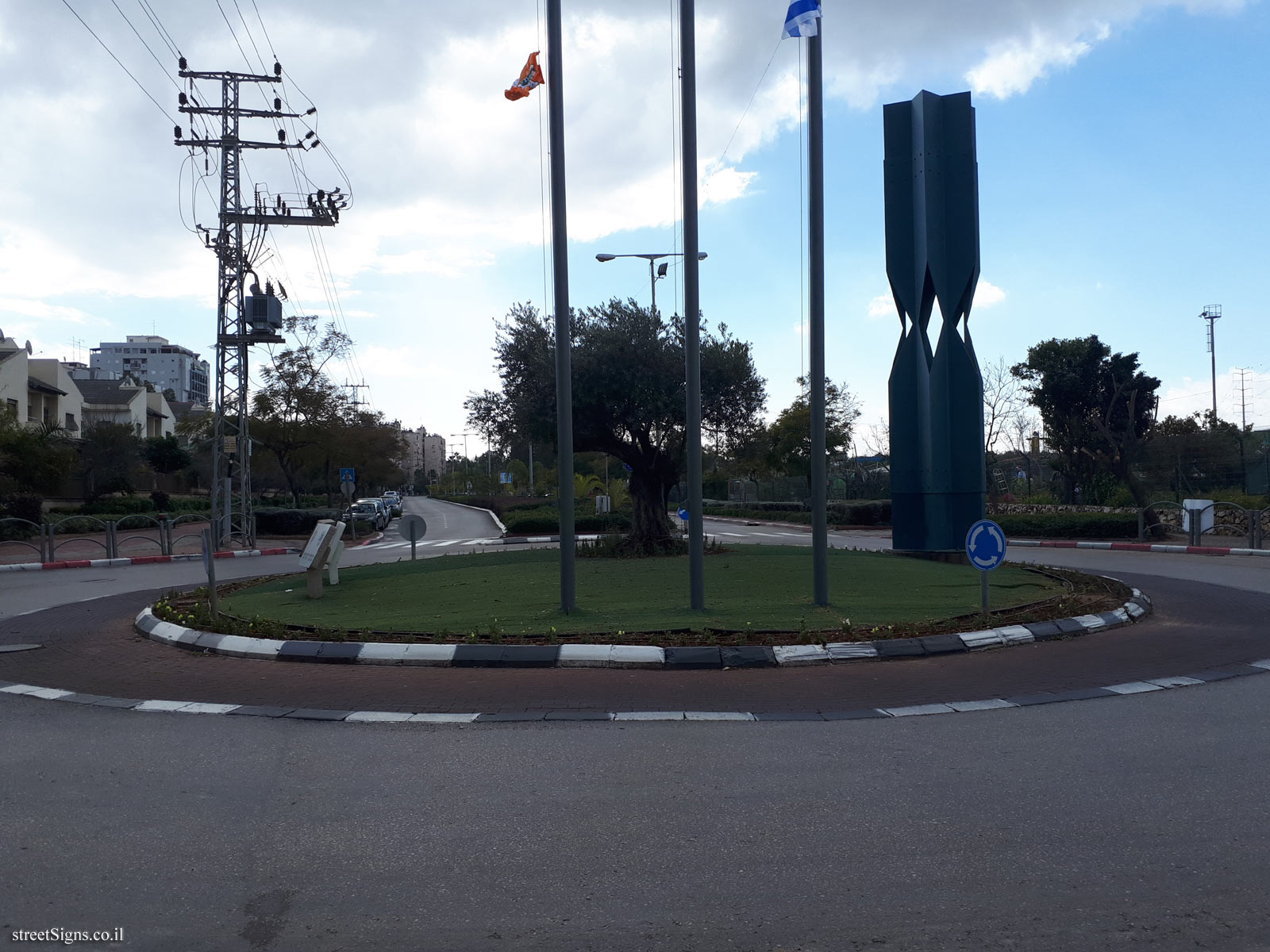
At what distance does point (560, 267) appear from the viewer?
11188mm

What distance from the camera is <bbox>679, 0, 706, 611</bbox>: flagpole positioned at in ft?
35.9

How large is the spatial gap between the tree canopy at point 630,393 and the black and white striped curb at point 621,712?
11.6 meters

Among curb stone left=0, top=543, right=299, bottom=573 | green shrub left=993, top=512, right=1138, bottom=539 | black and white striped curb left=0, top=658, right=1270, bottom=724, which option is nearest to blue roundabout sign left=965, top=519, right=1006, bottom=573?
black and white striped curb left=0, top=658, right=1270, bottom=724

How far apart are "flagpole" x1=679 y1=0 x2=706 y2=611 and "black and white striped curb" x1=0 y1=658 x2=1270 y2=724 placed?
3.98m

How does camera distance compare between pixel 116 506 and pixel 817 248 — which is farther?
pixel 116 506

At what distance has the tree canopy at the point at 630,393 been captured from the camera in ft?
61.1

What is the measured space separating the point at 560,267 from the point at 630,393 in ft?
24.5

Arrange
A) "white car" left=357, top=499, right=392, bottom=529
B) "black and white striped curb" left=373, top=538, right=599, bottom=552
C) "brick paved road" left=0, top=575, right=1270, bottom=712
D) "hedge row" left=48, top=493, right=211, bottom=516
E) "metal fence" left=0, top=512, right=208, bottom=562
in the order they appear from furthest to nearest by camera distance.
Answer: "white car" left=357, top=499, right=392, bottom=529 → "hedge row" left=48, top=493, right=211, bottom=516 → "black and white striped curb" left=373, top=538, right=599, bottom=552 → "metal fence" left=0, top=512, right=208, bottom=562 → "brick paved road" left=0, top=575, right=1270, bottom=712

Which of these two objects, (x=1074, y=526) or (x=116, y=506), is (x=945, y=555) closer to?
(x=1074, y=526)

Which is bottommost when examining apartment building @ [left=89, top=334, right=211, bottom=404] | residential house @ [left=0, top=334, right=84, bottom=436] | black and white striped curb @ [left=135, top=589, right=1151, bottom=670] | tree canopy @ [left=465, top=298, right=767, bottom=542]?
black and white striped curb @ [left=135, top=589, right=1151, bottom=670]

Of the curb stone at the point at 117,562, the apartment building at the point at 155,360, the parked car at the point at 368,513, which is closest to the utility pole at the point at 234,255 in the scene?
the curb stone at the point at 117,562

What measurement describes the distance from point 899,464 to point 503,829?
15.1 meters

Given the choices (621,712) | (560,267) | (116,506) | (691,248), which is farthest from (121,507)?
(621,712)

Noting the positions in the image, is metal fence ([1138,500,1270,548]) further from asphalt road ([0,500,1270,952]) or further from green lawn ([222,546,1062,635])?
asphalt road ([0,500,1270,952])
